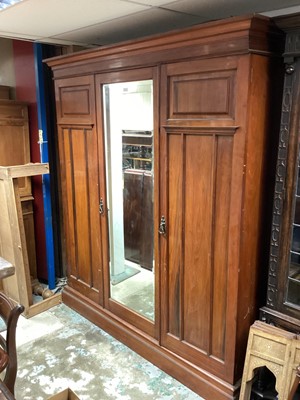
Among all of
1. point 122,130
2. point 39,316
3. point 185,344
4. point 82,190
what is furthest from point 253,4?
point 39,316

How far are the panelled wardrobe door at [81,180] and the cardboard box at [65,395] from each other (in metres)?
0.80

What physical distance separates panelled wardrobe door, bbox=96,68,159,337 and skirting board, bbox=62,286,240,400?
0.24 feet

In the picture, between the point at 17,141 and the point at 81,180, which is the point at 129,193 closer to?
the point at 81,180

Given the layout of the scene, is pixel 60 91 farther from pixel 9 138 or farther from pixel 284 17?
pixel 284 17

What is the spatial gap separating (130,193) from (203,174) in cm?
71

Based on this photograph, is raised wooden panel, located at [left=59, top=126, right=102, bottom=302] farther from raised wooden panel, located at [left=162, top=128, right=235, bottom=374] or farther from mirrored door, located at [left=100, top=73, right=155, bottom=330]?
raised wooden panel, located at [left=162, top=128, right=235, bottom=374]

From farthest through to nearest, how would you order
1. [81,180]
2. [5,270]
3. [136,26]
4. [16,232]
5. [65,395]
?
[16,232], [81,180], [136,26], [65,395], [5,270]

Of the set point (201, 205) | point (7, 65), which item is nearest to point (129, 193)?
point (201, 205)

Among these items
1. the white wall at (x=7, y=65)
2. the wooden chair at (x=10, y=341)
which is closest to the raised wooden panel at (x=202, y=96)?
the wooden chair at (x=10, y=341)

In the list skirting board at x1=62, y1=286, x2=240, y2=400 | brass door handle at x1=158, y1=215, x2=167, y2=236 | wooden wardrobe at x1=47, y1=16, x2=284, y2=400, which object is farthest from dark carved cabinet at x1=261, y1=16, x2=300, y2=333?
brass door handle at x1=158, y1=215, x2=167, y2=236

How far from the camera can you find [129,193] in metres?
2.47

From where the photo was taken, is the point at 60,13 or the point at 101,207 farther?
the point at 101,207

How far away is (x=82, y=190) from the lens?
2.73 meters

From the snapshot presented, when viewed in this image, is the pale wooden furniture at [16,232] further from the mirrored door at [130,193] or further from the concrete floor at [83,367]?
the mirrored door at [130,193]
